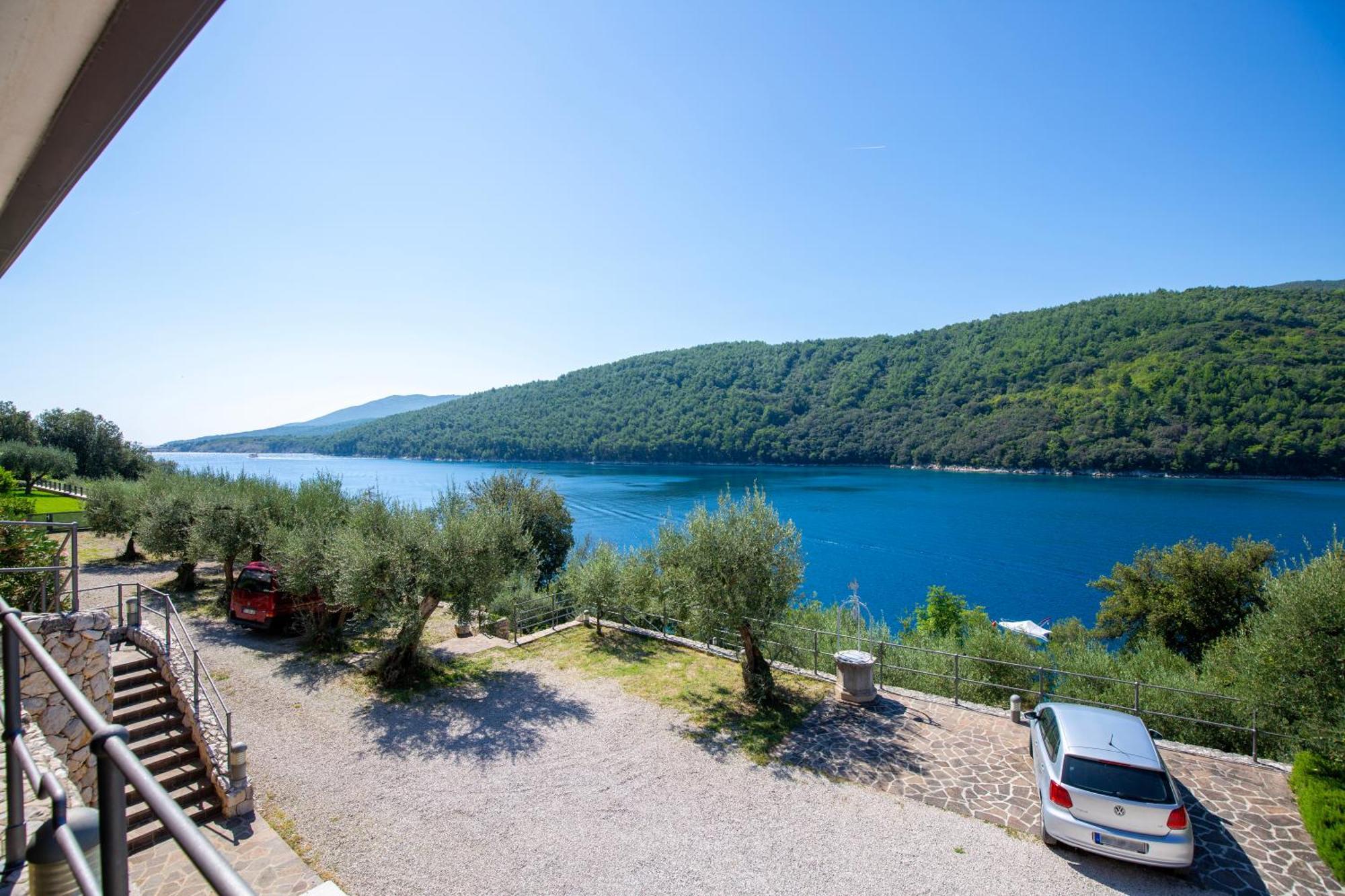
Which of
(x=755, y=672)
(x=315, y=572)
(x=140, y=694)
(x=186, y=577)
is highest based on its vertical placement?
(x=315, y=572)

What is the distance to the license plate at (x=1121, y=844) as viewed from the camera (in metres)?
7.63

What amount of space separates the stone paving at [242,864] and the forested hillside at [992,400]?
111 m

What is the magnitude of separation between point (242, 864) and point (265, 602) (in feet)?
36.9

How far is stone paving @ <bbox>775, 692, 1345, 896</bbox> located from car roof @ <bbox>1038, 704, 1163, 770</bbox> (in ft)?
4.56

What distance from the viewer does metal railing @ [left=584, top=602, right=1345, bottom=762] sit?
11.5 m

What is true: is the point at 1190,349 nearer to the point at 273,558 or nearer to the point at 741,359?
the point at 741,359

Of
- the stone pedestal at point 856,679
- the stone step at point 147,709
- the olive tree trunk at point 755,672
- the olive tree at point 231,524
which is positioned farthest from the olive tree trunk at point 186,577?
the stone pedestal at point 856,679

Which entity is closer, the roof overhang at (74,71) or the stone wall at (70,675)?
the roof overhang at (74,71)

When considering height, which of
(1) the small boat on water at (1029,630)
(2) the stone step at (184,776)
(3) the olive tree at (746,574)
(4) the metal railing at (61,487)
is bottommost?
(1) the small boat on water at (1029,630)

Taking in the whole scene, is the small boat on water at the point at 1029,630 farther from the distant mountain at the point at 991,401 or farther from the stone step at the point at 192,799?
the distant mountain at the point at 991,401

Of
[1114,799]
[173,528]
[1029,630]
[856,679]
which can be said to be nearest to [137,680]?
[856,679]

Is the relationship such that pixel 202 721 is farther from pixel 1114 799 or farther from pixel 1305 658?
pixel 1305 658

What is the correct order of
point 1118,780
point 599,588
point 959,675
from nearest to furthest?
point 1118,780 < point 959,675 < point 599,588

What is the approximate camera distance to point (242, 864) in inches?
313
